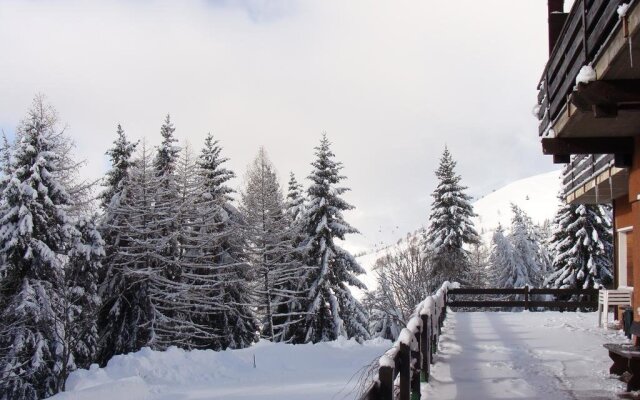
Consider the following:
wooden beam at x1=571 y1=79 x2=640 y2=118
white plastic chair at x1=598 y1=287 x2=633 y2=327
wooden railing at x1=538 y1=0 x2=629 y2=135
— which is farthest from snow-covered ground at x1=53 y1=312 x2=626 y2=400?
wooden railing at x1=538 y1=0 x2=629 y2=135

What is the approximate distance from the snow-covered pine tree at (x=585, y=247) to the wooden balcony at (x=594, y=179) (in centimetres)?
1493

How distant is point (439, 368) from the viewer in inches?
336

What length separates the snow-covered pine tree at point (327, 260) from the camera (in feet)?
100

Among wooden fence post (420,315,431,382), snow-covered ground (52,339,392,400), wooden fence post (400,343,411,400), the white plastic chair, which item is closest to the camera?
wooden fence post (400,343,411,400)

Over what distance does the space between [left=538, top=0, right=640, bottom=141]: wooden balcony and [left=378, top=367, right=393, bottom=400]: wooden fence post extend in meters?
3.55

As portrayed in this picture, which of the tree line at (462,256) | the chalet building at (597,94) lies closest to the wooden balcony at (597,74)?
the chalet building at (597,94)

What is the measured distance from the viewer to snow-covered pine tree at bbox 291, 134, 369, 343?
30.5 metres

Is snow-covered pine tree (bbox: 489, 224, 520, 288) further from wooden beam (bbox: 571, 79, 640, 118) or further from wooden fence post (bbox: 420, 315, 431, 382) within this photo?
wooden beam (bbox: 571, 79, 640, 118)

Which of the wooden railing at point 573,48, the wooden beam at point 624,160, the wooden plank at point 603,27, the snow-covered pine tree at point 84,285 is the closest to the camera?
the wooden plank at point 603,27

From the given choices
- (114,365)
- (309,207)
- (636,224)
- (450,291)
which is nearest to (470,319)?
(450,291)

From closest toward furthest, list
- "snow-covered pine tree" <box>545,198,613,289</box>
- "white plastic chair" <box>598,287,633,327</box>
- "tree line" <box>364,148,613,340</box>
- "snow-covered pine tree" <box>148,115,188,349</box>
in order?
"white plastic chair" <box>598,287,633,327</box>
"snow-covered pine tree" <box>148,115,188,349</box>
"snow-covered pine tree" <box>545,198,613,289</box>
"tree line" <box>364,148,613,340</box>

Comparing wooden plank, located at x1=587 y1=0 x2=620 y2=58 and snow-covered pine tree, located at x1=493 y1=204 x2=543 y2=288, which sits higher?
wooden plank, located at x1=587 y1=0 x2=620 y2=58

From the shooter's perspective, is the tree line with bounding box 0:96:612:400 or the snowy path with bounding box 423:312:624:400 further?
the tree line with bounding box 0:96:612:400

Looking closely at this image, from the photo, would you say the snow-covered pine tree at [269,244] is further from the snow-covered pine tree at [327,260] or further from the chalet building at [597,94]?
the chalet building at [597,94]
